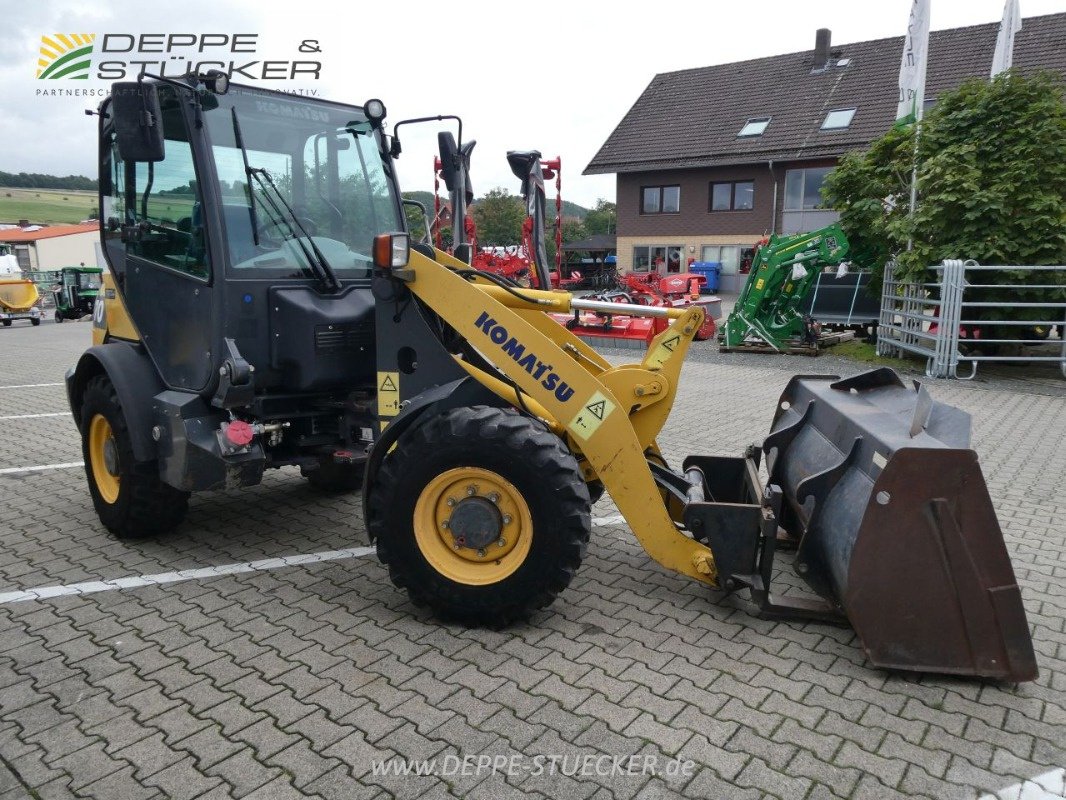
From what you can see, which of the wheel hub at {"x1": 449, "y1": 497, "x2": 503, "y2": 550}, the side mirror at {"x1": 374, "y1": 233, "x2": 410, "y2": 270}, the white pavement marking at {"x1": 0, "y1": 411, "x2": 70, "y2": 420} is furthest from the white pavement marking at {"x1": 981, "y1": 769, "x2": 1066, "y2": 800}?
the white pavement marking at {"x1": 0, "y1": 411, "x2": 70, "y2": 420}

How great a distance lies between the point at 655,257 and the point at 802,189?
21.5 ft

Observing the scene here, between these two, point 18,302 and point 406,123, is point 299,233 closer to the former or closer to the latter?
point 406,123

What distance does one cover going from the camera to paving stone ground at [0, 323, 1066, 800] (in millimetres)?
2715

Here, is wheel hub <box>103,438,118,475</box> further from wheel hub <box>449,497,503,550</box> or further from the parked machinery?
the parked machinery

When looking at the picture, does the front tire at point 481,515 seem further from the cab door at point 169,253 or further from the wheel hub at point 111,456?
the wheel hub at point 111,456

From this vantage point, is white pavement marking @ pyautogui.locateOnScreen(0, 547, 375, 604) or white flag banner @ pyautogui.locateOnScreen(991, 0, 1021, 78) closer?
white pavement marking @ pyautogui.locateOnScreen(0, 547, 375, 604)

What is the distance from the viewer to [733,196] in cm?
3028

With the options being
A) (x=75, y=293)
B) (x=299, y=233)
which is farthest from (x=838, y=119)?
(x=299, y=233)

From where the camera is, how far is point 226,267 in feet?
13.8

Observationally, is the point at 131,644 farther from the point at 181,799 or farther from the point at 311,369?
the point at 311,369

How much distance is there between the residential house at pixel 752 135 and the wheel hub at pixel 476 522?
22.3m

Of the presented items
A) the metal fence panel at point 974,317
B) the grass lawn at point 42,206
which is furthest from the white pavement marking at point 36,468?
the grass lawn at point 42,206

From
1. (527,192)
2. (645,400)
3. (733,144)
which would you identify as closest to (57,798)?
(645,400)

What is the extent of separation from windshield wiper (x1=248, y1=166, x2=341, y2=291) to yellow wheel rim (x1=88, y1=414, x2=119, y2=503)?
1.70 metres
